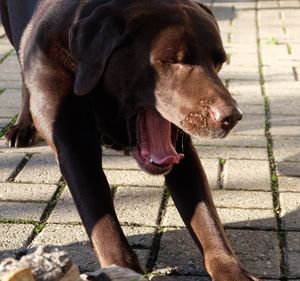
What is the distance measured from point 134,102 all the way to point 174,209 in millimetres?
632

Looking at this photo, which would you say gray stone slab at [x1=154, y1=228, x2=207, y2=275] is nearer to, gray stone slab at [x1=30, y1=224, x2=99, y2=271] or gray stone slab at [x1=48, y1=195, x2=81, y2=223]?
gray stone slab at [x1=30, y1=224, x2=99, y2=271]

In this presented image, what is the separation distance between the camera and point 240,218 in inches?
121

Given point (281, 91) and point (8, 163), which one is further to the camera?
point (281, 91)

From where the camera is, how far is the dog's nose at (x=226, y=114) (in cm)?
251

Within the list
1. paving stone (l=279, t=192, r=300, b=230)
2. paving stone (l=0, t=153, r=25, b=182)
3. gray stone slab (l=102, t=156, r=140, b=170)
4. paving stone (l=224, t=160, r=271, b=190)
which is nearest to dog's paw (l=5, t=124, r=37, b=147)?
paving stone (l=0, t=153, r=25, b=182)

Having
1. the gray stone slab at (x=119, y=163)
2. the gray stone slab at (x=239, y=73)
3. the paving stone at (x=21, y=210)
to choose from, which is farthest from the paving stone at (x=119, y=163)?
the gray stone slab at (x=239, y=73)

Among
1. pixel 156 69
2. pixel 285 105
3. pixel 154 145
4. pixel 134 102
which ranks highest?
pixel 156 69

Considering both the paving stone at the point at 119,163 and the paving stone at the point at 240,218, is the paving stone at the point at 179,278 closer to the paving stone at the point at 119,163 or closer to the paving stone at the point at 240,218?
the paving stone at the point at 240,218

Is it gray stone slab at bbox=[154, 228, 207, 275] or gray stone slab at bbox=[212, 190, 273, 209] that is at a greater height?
gray stone slab at bbox=[154, 228, 207, 275]

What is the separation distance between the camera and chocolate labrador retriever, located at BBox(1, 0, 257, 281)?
256cm

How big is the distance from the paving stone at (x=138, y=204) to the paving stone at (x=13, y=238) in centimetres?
39

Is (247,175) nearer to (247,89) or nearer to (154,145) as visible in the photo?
(154,145)

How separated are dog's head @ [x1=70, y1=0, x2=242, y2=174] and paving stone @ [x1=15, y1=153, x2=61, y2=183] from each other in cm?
83

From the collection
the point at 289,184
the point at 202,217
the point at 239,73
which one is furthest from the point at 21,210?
the point at 239,73
